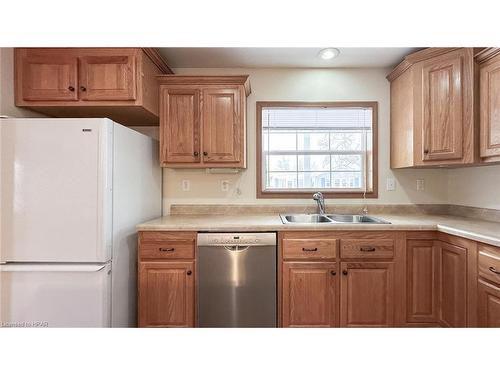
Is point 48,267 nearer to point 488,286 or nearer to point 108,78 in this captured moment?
point 108,78

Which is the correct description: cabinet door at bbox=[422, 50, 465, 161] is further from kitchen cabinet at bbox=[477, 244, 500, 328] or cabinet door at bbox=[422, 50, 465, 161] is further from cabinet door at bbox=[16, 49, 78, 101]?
cabinet door at bbox=[16, 49, 78, 101]

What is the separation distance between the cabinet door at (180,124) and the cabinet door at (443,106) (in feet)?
6.12

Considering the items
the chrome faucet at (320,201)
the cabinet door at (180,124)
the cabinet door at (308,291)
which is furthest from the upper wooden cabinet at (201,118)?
the cabinet door at (308,291)

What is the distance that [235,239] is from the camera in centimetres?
194

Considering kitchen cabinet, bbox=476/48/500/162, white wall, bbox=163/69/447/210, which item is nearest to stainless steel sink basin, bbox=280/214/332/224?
white wall, bbox=163/69/447/210

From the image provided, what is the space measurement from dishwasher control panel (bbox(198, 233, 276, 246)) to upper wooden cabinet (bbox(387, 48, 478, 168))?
4.61 feet

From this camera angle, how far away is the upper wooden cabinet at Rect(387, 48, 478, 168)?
1902mm

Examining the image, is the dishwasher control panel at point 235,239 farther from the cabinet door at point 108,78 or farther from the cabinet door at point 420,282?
the cabinet door at point 108,78

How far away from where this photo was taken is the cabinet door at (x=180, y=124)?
2264mm

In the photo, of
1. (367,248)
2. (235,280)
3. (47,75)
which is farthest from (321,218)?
(47,75)
